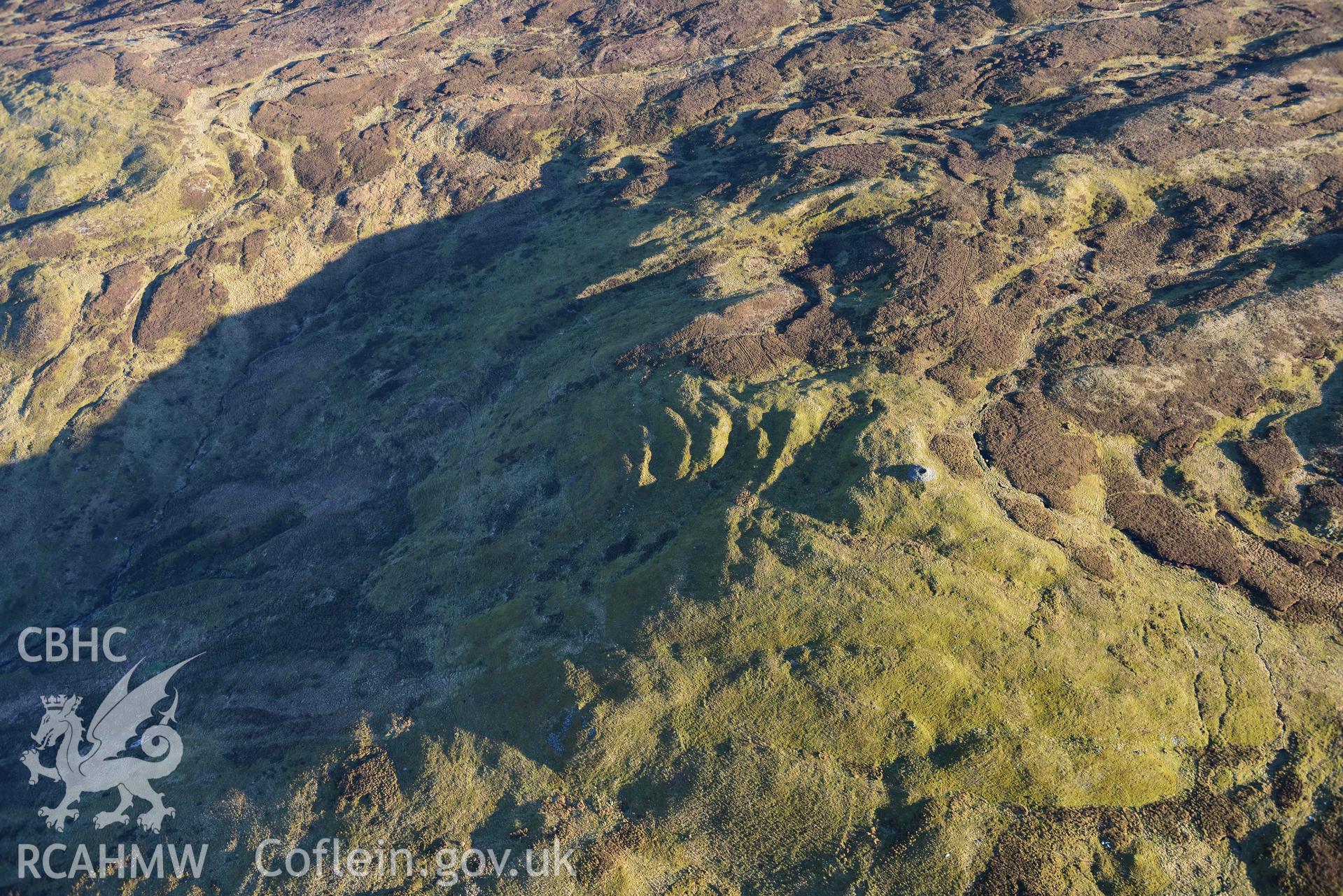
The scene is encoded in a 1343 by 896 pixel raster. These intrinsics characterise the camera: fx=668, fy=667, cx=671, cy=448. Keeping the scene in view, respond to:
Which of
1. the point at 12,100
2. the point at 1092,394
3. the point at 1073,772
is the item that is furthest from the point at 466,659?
the point at 12,100

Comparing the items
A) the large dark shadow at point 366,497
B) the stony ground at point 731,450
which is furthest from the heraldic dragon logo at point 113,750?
the stony ground at point 731,450

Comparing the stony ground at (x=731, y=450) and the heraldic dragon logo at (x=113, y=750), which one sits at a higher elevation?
the stony ground at (x=731, y=450)

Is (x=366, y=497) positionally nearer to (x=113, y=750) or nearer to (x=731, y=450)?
(x=113, y=750)

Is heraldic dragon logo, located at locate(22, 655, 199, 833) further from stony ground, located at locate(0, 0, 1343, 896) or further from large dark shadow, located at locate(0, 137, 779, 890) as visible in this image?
stony ground, located at locate(0, 0, 1343, 896)

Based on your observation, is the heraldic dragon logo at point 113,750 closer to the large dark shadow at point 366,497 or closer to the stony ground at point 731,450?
the large dark shadow at point 366,497

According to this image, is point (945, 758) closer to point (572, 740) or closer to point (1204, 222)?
point (572, 740)

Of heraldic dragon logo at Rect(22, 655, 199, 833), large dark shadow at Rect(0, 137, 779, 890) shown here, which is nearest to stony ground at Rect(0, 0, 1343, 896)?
large dark shadow at Rect(0, 137, 779, 890)
